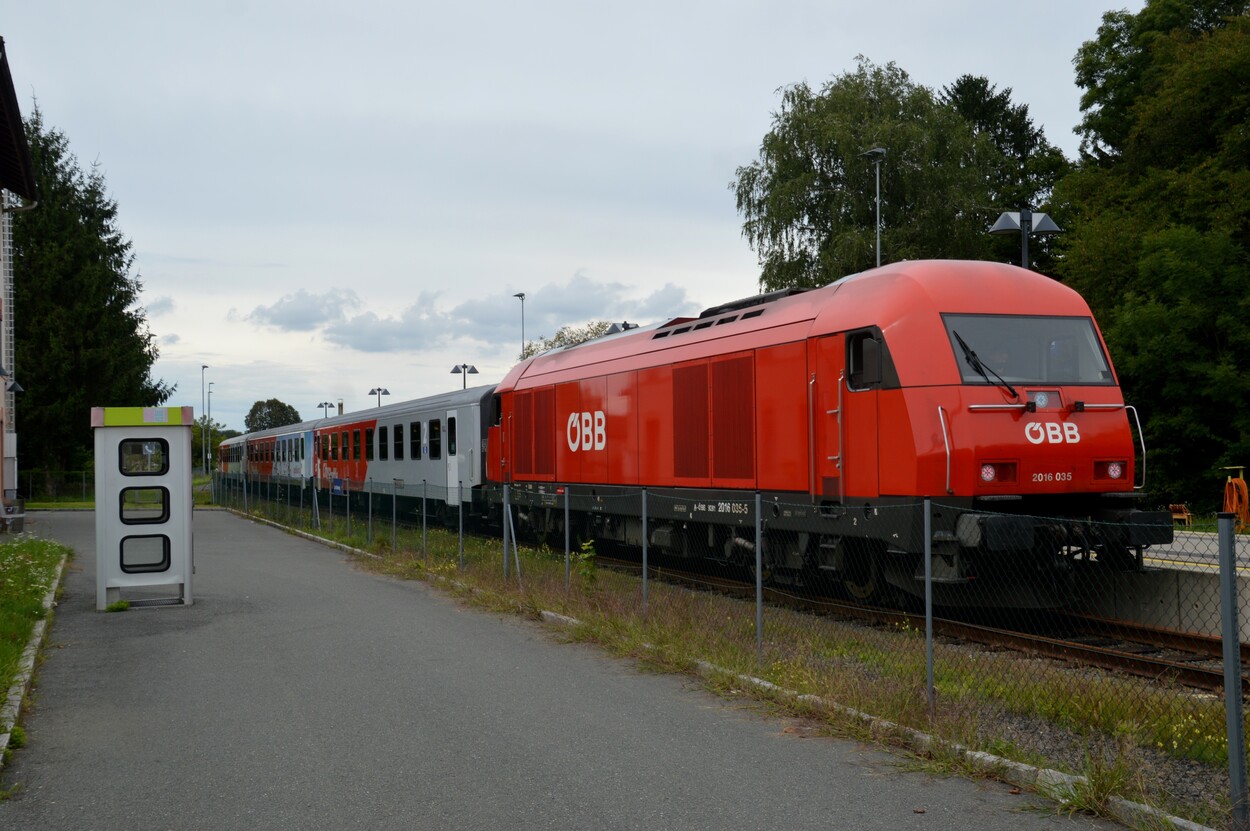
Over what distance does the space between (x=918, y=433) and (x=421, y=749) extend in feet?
18.7

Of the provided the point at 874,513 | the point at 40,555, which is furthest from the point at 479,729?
the point at 40,555

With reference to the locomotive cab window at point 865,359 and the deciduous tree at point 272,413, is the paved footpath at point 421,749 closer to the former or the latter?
the locomotive cab window at point 865,359

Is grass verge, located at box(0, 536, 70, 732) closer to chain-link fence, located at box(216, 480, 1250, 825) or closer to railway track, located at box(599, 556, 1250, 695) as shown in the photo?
chain-link fence, located at box(216, 480, 1250, 825)

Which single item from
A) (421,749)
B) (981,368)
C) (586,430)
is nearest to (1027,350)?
(981,368)

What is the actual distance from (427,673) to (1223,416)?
24.9 m

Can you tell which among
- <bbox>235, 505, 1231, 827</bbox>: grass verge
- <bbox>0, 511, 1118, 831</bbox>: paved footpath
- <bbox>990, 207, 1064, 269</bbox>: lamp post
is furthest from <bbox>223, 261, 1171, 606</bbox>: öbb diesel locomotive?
<bbox>990, 207, 1064, 269</bbox>: lamp post

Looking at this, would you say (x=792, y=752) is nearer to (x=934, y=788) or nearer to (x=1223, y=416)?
(x=934, y=788)

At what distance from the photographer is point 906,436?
432 inches

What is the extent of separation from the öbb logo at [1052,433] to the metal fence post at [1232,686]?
5733 millimetres

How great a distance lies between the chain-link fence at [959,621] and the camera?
6527 mm

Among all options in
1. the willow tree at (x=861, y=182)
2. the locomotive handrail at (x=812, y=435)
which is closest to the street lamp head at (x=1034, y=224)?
the locomotive handrail at (x=812, y=435)

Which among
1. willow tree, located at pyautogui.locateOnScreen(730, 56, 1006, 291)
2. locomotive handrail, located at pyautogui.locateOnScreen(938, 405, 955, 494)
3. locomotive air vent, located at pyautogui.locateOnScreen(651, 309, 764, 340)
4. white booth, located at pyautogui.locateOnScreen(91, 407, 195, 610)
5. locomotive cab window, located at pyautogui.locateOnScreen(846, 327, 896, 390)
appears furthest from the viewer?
willow tree, located at pyautogui.locateOnScreen(730, 56, 1006, 291)

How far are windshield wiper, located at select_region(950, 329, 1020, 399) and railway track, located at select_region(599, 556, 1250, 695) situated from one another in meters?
2.17

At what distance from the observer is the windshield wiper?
435 inches
